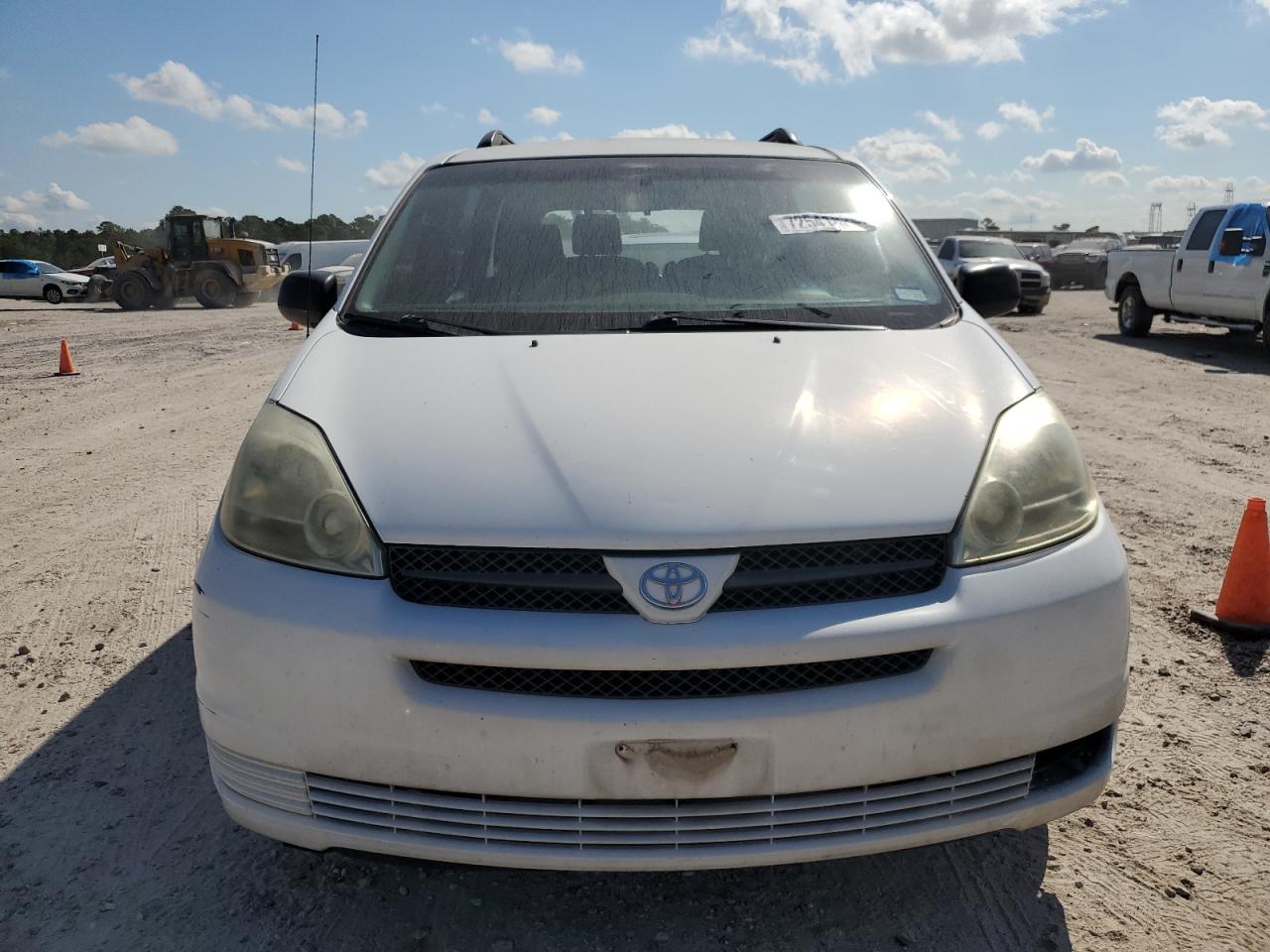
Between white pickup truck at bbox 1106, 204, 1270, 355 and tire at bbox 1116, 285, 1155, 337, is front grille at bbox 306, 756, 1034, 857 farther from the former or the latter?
tire at bbox 1116, 285, 1155, 337

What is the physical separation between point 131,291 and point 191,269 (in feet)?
5.59

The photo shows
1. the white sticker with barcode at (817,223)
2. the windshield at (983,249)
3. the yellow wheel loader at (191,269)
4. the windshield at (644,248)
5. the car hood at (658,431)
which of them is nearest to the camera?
the car hood at (658,431)

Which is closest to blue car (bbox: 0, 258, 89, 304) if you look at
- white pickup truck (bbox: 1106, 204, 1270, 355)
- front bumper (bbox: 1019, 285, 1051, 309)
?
front bumper (bbox: 1019, 285, 1051, 309)

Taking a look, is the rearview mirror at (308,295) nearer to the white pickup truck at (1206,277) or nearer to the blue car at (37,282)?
the white pickup truck at (1206,277)

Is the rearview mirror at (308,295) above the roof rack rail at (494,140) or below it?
below

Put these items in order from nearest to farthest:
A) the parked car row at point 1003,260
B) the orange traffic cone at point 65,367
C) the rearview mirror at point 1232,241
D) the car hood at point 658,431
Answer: the car hood at point 658,431 < the rearview mirror at point 1232,241 < the orange traffic cone at point 65,367 < the parked car row at point 1003,260

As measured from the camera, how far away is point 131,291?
29281 mm

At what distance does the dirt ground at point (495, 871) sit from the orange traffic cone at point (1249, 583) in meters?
0.10

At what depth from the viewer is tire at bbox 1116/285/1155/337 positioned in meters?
15.4

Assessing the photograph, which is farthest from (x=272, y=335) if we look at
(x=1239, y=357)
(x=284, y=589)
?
(x=284, y=589)

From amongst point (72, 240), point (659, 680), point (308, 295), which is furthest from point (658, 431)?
point (72, 240)

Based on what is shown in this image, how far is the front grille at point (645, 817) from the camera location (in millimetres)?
1936

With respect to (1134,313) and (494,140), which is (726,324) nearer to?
(494,140)

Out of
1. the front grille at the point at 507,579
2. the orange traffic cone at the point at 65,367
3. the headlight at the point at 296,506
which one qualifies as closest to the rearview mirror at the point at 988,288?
the front grille at the point at 507,579
